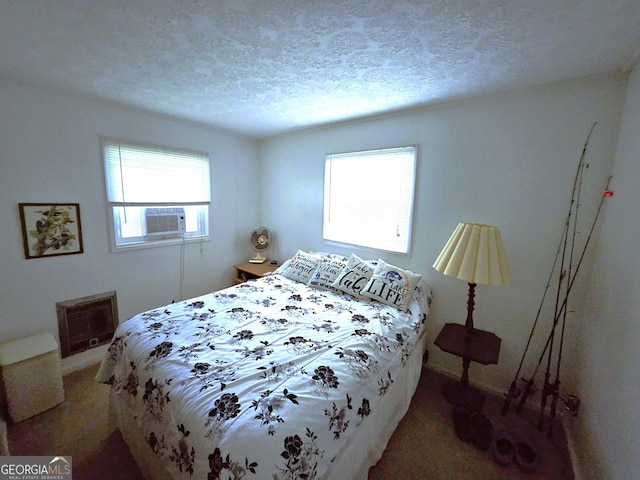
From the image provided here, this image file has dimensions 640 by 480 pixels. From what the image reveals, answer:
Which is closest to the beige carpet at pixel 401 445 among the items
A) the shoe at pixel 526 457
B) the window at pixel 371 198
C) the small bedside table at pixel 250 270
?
the shoe at pixel 526 457

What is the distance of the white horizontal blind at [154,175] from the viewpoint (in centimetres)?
246

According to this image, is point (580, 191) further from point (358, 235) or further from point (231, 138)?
point (231, 138)

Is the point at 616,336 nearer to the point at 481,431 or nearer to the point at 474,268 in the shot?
the point at 474,268

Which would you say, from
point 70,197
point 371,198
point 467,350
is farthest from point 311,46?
point 70,197

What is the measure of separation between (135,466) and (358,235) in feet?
8.16

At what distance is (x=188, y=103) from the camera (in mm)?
2295

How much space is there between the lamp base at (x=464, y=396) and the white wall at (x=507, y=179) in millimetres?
159

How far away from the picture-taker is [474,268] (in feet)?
5.33

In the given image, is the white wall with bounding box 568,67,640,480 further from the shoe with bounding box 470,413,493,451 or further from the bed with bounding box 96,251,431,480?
the bed with bounding box 96,251,431,480

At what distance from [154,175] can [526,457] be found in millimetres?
3822

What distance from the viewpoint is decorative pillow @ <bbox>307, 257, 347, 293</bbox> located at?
2502mm

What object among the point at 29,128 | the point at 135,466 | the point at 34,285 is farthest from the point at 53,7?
the point at 135,466

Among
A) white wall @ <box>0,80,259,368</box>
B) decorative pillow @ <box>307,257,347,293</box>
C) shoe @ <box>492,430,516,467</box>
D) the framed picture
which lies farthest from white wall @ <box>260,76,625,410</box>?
the framed picture

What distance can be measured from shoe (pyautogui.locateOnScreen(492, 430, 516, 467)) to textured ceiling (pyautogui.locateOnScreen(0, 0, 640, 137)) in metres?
2.33
